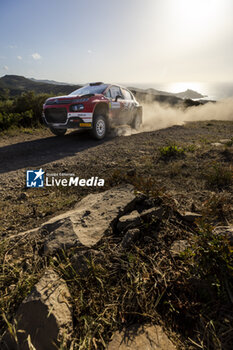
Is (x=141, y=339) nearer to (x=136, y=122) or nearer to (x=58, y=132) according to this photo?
(x=58, y=132)

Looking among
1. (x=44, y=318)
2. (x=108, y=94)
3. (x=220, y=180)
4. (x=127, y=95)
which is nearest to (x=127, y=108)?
(x=127, y=95)

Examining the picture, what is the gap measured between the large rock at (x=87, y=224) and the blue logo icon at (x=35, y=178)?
1.71 metres

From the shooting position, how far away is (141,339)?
44.2 inches

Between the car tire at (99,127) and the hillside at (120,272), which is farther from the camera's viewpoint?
the car tire at (99,127)

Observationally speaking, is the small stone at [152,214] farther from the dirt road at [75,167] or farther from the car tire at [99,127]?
the car tire at [99,127]

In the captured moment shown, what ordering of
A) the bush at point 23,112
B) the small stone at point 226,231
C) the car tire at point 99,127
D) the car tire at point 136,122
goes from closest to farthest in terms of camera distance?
the small stone at point 226,231, the car tire at point 99,127, the bush at point 23,112, the car tire at point 136,122

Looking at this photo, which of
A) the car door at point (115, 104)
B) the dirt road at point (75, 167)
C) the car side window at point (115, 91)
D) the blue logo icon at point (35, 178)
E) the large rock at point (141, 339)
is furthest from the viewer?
the car side window at point (115, 91)

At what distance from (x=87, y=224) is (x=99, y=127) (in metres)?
5.63

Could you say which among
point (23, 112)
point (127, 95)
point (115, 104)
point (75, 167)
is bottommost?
point (75, 167)

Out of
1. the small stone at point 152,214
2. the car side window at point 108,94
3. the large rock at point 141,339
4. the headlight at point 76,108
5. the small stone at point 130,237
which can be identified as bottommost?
the large rock at point 141,339

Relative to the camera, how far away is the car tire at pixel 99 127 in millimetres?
6801

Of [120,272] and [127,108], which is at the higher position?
[127,108]

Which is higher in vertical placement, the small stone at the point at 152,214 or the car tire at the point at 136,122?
the car tire at the point at 136,122

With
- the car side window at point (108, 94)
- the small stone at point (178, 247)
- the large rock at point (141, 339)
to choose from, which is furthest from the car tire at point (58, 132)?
the large rock at point (141, 339)
